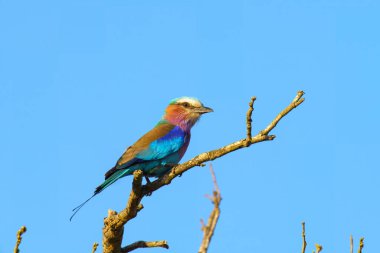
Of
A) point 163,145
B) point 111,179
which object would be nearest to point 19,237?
point 111,179

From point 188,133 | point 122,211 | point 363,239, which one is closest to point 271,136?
point 363,239

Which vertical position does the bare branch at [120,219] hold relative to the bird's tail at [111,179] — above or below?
below

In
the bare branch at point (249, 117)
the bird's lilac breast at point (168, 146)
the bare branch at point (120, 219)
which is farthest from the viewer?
the bird's lilac breast at point (168, 146)

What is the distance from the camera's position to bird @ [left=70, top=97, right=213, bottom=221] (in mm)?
9414

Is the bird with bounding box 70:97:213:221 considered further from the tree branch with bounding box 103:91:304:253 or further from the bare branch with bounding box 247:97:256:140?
the bare branch with bounding box 247:97:256:140

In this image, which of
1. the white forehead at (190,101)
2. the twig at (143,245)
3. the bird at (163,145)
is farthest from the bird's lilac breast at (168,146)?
the twig at (143,245)

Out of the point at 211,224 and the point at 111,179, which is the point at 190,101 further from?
the point at 211,224

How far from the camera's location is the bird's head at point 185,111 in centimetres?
1112

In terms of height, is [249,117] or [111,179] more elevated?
[111,179]

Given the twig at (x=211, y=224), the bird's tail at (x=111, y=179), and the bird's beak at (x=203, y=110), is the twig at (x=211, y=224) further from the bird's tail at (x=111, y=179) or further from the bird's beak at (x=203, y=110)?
the bird's beak at (x=203, y=110)

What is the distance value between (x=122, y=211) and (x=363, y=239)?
115 inches

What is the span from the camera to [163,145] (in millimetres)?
10055

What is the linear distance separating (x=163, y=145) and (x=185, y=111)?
4.51ft

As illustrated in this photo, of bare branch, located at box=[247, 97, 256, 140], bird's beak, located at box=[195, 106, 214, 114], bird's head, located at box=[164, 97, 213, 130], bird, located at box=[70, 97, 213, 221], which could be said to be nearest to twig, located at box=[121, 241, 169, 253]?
bird, located at box=[70, 97, 213, 221]
